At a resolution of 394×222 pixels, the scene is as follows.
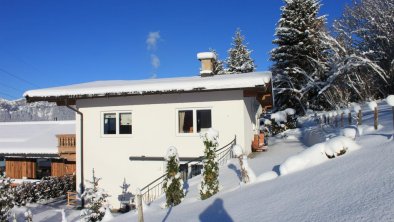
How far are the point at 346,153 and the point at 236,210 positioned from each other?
254 centimetres

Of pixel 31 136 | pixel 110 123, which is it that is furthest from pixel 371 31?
pixel 31 136

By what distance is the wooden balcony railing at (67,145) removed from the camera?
1745 cm

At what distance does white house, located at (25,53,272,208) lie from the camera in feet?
40.8

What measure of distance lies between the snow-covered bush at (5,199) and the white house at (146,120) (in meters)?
4.09

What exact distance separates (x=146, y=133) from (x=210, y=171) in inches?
236

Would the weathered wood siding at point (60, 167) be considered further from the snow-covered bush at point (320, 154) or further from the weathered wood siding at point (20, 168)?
the snow-covered bush at point (320, 154)

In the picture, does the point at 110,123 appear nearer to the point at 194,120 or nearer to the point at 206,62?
the point at 194,120

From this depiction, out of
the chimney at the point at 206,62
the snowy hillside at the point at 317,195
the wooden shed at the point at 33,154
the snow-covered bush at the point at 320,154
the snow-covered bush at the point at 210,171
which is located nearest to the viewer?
the snowy hillside at the point at 317,195

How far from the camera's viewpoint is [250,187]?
6.63 metres

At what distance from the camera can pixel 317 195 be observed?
4.61m

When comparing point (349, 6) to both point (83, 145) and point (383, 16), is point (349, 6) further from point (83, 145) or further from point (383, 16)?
point (83, 145)

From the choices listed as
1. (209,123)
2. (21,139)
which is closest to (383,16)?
(209,123)

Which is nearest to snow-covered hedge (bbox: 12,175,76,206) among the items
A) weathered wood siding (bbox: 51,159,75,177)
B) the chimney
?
weathered wood siding (bbox: 51,159,75,177)

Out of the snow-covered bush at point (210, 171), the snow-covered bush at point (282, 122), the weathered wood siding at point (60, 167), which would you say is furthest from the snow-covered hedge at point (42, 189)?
the snow-covered bush at point (282, 122)
